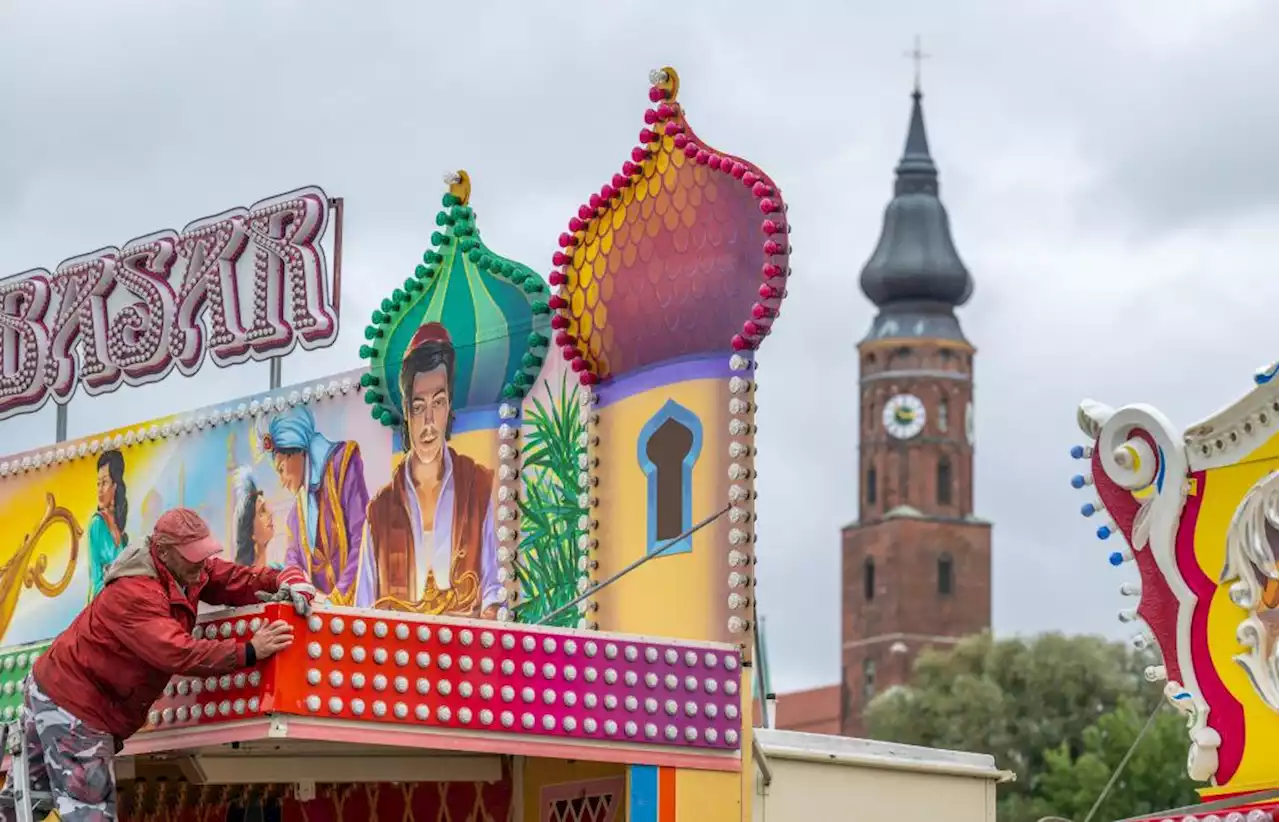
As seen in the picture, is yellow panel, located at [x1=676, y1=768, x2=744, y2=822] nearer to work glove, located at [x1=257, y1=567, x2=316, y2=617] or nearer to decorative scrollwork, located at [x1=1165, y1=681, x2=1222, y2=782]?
work glove, located at [x1=257, y1=567, x2=316, y2=617]

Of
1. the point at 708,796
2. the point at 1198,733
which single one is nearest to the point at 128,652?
the point at 708,796

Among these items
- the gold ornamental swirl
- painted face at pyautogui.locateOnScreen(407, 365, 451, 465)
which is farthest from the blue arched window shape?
the gold ornamental swirl

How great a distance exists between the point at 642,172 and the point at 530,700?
425 centimetres

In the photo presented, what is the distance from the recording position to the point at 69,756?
1612 centimetres

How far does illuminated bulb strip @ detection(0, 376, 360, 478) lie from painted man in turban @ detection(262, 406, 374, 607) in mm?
131

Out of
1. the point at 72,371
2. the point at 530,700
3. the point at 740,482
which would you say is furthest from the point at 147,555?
the point at 72,371

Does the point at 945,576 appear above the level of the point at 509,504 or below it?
above

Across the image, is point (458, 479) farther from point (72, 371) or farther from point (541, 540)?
point (72, 371)

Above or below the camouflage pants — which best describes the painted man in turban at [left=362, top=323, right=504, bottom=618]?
above

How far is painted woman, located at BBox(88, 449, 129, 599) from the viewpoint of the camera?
2366 centimetres

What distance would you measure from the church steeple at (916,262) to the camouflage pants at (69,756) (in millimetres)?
126336

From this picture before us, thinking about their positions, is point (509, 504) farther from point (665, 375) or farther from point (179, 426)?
point (179, 426)

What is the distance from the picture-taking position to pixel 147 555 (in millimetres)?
16172

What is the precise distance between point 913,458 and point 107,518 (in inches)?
5009
